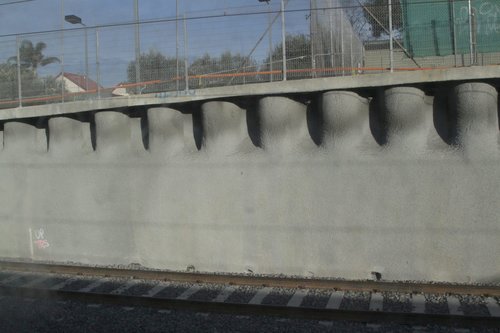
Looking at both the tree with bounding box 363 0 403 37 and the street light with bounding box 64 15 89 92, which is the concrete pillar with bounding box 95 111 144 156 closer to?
the street light with bounding box 64 15 89 92

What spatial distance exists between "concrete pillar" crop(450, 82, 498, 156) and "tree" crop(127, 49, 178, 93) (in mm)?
4929

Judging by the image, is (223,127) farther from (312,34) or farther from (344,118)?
(312,34)

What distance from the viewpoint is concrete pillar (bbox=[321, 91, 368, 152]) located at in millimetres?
8188

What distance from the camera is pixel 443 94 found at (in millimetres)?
7977

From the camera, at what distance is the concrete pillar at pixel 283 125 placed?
336 inches

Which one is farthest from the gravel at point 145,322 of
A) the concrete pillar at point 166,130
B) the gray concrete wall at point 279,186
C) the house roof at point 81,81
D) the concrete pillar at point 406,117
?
the house roof at point 81,81

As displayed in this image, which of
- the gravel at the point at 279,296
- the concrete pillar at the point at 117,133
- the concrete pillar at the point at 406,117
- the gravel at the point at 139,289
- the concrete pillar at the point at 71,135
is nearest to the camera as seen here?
the gravel at the point at 279,296

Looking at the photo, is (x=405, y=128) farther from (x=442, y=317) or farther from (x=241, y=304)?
(x=241, y=304)

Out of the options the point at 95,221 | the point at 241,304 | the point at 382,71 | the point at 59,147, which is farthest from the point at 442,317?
the point at 59,147

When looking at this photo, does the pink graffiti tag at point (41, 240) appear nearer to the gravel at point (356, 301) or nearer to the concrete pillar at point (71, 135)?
the concrete pillar at point (71, 135)

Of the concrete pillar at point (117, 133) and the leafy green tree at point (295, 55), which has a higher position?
the leafy green tree at point (295, 55)

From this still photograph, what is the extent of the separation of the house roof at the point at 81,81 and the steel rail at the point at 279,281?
3603 mm

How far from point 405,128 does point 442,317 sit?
3.12 meters

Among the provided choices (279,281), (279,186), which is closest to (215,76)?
(279,186)
